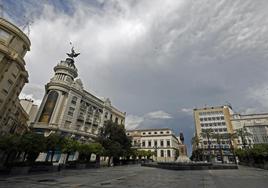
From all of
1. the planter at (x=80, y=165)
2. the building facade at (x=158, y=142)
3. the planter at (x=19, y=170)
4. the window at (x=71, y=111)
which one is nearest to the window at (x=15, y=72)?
the planter at (x=19, y=170)

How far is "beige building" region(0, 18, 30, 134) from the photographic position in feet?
75.8

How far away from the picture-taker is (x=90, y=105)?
51250 mm

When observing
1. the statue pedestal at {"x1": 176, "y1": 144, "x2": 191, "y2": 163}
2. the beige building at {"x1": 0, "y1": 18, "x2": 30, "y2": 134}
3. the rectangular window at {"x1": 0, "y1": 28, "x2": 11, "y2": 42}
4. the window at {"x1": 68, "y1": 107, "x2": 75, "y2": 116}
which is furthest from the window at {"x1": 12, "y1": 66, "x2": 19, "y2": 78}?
the statue pedestal at {"x1": 176, "y1": 144, "x2": 191, "y2": 163}

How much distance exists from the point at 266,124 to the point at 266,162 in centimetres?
4467

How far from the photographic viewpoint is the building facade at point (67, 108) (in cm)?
3969

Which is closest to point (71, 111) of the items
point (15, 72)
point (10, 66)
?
point (15, 72)

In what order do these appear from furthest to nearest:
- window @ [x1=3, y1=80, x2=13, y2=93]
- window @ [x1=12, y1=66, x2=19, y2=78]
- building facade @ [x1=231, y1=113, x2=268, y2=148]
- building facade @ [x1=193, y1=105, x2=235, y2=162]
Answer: building facade @ [x1=193, y1=105, x2=235, y2=162] → building facade @ [x1=231, y1=113, x2=268, y2=148] → window @ [x1=12, y1=66, x2=19, y2=78] → window @ [x1=3, y1=80, x2=13, y2=93]

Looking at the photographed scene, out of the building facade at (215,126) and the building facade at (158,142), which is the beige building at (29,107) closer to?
the building facade at (158,142)

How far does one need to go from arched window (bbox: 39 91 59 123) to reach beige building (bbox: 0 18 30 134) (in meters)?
9.99

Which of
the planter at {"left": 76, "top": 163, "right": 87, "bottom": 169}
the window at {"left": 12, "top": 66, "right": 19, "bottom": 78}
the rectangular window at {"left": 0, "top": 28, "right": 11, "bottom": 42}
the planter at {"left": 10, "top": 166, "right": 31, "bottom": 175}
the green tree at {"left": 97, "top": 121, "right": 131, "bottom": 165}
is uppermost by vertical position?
the rectangular window at {"left": 0, "top": 28, "right": 11, "bottom": 42}

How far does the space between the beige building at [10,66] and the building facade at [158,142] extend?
65.4m

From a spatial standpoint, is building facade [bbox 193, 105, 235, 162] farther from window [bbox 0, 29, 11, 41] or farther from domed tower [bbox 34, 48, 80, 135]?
window [bbox 0, 29, 11, 41]

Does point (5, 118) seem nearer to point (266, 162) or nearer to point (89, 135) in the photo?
point (89, 135)

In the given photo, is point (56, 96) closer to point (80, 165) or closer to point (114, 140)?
point (114, 140)
